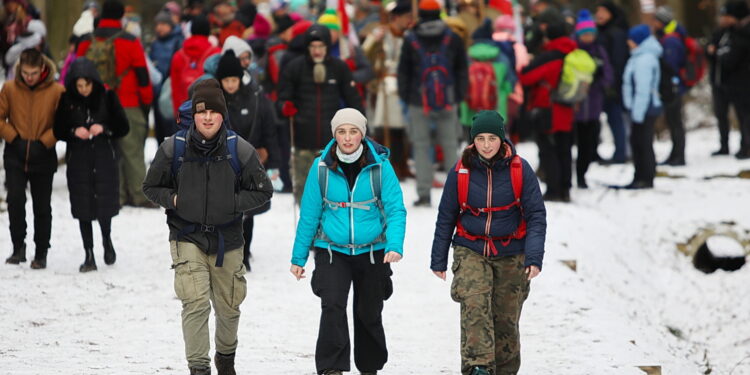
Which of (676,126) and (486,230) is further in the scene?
A: (676,126)

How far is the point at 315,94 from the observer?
1191 centimetres

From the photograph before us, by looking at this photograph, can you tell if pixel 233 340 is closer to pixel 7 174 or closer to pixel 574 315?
pixel 574 315

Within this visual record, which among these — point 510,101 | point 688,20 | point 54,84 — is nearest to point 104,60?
point 54,84

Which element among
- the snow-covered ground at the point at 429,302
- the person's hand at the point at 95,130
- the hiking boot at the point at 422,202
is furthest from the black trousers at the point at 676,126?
the person's hand at the point at 95,130

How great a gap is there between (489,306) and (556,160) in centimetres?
740

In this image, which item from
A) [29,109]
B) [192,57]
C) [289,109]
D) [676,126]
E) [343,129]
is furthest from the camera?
[676,126]

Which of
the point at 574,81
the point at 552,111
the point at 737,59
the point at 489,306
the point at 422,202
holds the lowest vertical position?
the point at 489,306

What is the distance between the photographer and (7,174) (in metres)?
10.9

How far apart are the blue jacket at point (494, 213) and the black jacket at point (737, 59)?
35.3 ft

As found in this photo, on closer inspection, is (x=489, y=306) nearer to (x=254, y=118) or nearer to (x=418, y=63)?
(x=254, y=118)

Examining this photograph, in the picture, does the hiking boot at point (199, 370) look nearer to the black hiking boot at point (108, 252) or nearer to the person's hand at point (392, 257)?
the person's hand at point (392, 257)

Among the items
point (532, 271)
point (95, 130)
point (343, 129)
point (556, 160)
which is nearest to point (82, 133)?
point (95, 130)

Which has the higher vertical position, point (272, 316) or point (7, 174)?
point (7, 174)

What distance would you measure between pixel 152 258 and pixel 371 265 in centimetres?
501
